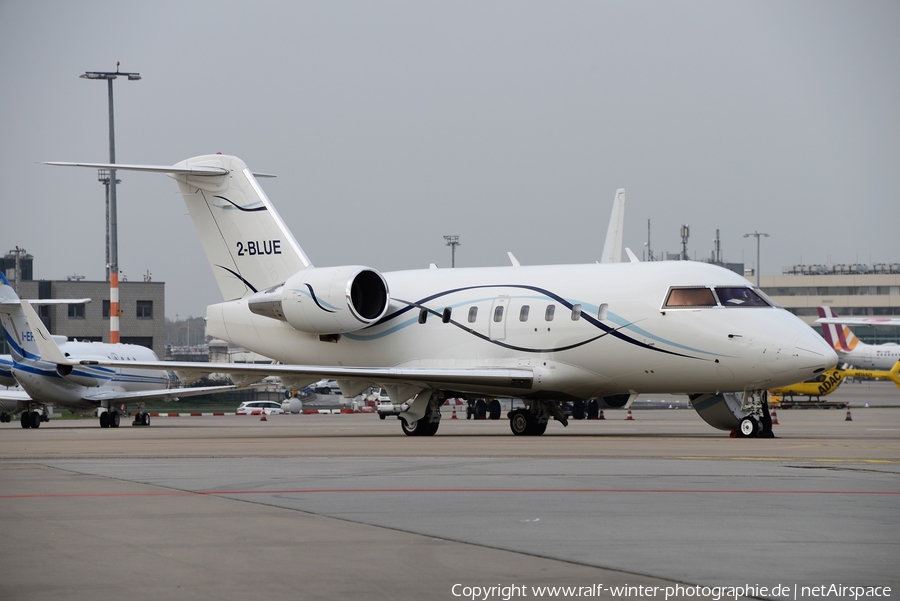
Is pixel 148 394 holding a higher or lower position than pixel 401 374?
lower

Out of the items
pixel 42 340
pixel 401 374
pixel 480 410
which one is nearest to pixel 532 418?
pixel 401 374

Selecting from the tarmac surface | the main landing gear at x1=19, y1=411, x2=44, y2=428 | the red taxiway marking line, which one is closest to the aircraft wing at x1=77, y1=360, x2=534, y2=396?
the tarmac surface

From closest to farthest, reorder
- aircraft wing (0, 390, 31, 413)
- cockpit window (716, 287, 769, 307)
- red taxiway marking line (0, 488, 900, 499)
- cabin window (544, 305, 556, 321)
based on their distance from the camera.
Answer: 1. red taxiway marking line (0, 488, 900, 499)
2. cockpit window (716, 287, 769, 307)
3. cabin window (544, 305, 556, 321)
4. aircraft wing (0, 390, 31, 413)

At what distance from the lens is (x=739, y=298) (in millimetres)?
21609

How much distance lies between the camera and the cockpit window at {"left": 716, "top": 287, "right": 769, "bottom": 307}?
21.5 meters

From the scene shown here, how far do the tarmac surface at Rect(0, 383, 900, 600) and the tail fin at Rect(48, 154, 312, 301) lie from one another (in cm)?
1170

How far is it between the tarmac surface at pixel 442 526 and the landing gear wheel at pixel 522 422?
27.4ft

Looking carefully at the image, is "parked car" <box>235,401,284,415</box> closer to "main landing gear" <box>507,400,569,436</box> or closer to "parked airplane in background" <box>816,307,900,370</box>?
"main landing gear" <box>507,400,569,436</box>

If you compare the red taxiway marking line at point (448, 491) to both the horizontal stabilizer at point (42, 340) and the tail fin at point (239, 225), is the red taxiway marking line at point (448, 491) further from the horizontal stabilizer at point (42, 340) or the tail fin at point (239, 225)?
the horizontal stabilizer at point (42, 340)

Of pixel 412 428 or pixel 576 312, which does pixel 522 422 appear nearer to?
pixel 412 428

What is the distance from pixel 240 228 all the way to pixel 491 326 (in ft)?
24.1

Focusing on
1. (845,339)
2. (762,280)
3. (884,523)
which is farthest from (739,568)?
(762,280)

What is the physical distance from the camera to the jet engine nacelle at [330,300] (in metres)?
24.8

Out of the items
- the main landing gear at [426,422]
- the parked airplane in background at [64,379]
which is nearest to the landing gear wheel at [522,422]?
the main landing gear at [426,422]
